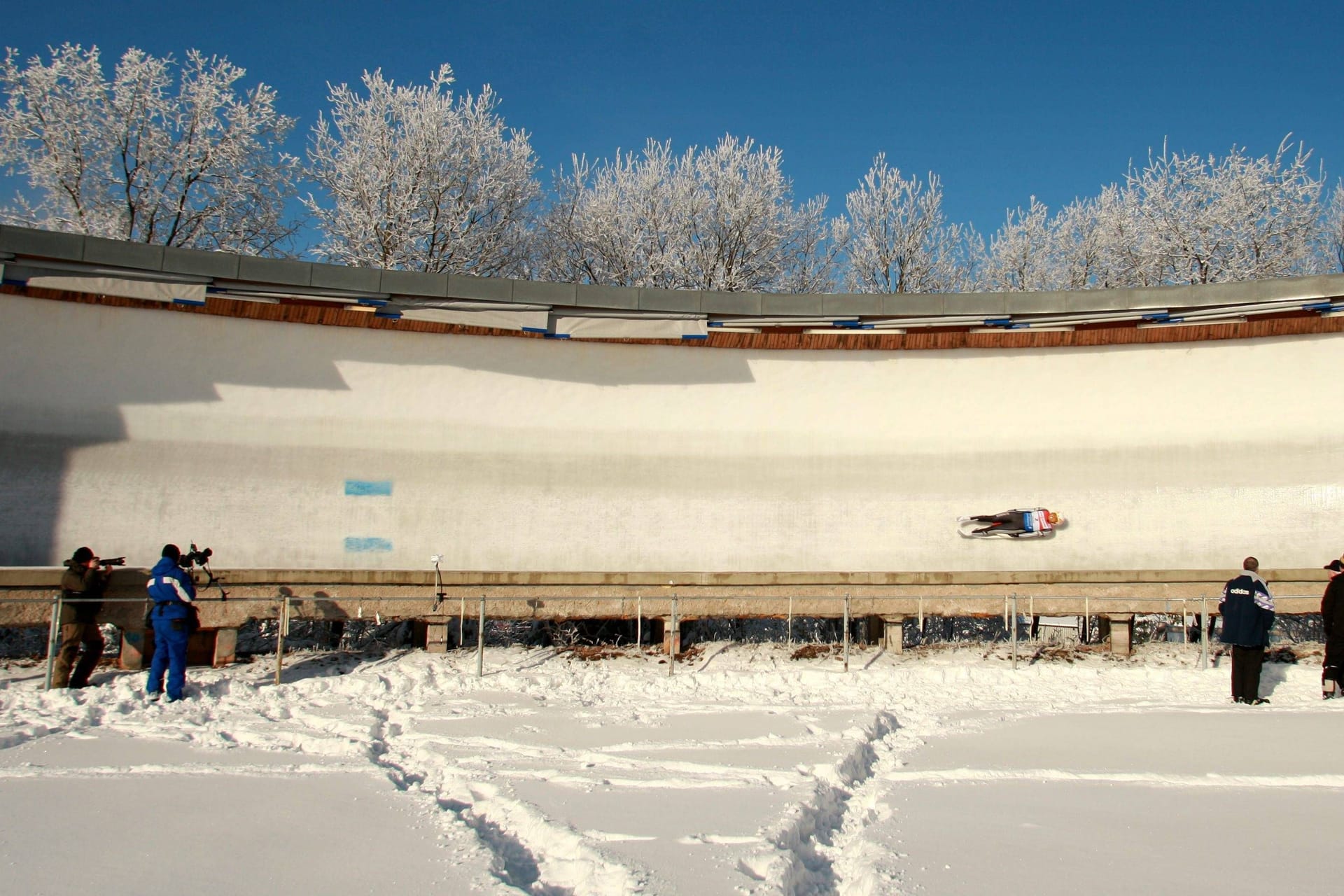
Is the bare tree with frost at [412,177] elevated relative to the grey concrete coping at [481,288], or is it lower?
elevated

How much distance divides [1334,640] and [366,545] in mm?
10035

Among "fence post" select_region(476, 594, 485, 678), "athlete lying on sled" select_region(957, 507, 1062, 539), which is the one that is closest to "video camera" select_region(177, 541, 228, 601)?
"fence post" select_region(476, 594, 485, 678)

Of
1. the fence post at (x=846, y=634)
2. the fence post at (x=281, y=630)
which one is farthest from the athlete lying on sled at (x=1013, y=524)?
the fence post at (x=281, y=630)

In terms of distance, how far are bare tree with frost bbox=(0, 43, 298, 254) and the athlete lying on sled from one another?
23631 millimetres

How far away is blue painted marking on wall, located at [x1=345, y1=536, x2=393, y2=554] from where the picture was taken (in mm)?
11164

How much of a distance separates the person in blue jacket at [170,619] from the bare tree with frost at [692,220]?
25.0 m

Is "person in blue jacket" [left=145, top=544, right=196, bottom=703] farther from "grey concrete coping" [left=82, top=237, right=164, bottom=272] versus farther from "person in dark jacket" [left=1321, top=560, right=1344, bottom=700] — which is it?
"person in dark jacket" [left=1321, top=560, right=1344, bottom=700]

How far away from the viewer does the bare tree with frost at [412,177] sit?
28.8 m

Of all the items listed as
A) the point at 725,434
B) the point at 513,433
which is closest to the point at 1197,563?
the point at 725,434

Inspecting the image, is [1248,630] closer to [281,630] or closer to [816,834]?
[816,834]

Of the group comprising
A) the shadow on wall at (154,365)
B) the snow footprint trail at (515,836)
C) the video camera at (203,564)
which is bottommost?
the snow footprint trail at (515,836)

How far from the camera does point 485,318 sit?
11477 millimetres

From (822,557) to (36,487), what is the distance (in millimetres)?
9156

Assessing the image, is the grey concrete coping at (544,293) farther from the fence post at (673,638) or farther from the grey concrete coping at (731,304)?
the fence post at (673,638)
